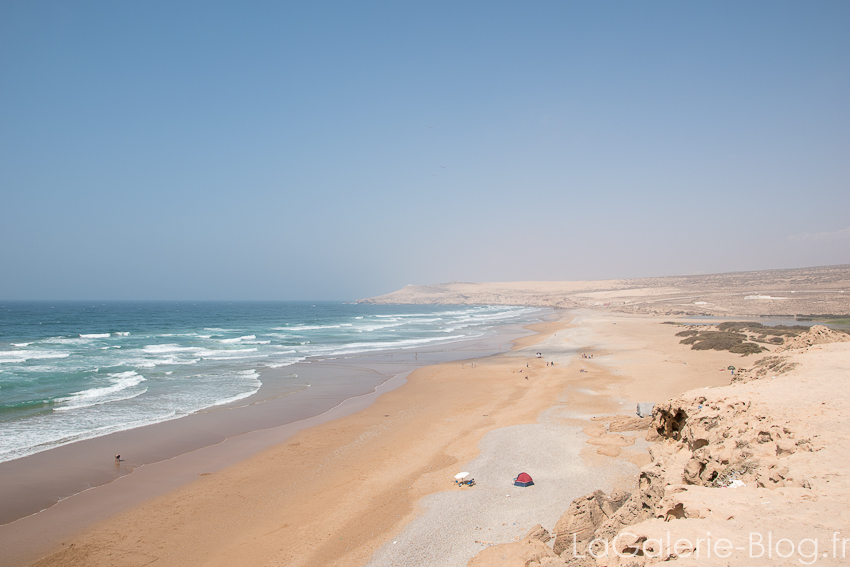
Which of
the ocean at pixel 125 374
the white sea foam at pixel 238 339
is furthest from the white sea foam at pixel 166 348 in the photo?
the white sea foam at pixel 238 339

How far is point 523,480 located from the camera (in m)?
10.3

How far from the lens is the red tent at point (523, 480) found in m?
10.3

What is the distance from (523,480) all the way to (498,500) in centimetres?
94

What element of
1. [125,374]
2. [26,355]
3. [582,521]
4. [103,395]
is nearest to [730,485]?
[582,521]

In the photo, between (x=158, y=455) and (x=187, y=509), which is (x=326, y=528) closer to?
(x=187, y=509)

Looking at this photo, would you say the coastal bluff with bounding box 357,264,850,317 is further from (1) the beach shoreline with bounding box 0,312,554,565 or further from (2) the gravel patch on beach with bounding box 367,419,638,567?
(1) the beach shoreline with bounding box 0,312,554,565

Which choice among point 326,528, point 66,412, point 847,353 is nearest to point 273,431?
point 326,528

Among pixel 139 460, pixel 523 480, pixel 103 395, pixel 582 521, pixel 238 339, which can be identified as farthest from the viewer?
pixel 238 339

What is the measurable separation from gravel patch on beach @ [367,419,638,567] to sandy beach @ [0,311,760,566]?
32mm

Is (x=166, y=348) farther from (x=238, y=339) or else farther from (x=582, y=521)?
(x=582, y=521)

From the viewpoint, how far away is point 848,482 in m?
4.94

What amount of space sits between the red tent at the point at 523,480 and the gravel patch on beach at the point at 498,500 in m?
0.11

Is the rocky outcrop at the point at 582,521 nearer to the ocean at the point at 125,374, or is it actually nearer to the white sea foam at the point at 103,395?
the ocean at the point at 125,374

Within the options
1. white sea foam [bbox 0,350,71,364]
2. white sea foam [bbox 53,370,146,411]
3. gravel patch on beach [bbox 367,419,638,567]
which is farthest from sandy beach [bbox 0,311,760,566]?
white sea foam [bbox 0,350,71,364]
